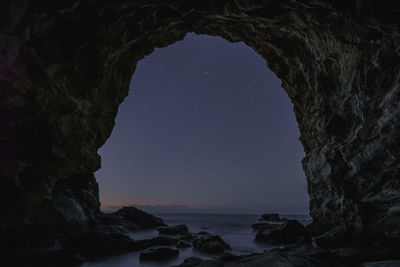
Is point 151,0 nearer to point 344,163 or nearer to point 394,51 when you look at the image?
point 394,51

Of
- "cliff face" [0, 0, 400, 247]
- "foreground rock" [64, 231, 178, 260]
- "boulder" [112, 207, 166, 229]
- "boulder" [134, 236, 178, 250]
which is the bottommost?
"boulder" [112, 207, 166, 229]

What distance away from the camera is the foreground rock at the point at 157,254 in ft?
29.9

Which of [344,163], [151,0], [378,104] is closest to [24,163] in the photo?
[151,0]

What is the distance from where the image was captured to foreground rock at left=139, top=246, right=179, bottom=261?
913cm

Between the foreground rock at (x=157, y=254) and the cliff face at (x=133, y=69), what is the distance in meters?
4.96

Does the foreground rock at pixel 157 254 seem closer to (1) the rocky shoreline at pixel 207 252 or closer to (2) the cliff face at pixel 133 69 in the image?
(1) the rocky shoreline at pixel 207 252

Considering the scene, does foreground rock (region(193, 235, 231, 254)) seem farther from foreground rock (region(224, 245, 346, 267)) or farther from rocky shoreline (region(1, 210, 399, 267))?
foreground rock (region(224, 245, 346, 267))

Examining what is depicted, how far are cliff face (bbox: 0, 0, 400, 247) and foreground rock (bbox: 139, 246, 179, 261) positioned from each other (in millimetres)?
4964

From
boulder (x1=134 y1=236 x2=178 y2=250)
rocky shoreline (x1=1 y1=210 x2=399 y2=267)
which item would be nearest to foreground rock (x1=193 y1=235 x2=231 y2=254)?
rocky shoreline (x1=1 y1=210 x2=399 y2=267)

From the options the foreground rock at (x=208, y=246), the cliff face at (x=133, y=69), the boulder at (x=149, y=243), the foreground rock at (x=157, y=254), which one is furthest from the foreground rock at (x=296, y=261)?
the boulder at (x=149, y=243)

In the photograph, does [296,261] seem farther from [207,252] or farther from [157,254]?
[157,254]

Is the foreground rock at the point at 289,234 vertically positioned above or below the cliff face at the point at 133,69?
below

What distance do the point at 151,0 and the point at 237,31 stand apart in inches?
319

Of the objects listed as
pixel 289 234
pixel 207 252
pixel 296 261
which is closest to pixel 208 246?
pixel 207 252
